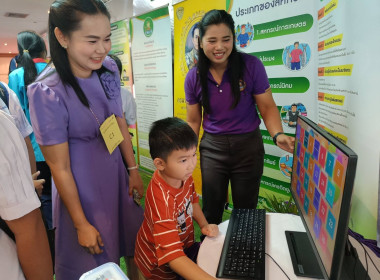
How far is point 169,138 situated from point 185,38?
2.26 m

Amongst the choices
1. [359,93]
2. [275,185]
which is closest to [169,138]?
[359,93]

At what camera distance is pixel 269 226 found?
3.73 ft

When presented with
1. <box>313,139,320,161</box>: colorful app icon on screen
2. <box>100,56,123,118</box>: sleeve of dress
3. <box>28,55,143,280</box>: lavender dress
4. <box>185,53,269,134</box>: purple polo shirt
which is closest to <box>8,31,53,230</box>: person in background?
<box>28,55,143,280</box>: lavender dress

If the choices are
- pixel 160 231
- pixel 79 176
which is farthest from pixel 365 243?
pixel 79 176

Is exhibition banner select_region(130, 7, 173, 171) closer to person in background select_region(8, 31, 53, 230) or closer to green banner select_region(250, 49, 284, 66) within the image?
green banner select_region(250, 49, 284, 66)

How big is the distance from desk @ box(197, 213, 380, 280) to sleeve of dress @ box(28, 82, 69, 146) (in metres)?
0.66

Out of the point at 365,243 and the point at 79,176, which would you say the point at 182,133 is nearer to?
the point at 79,176

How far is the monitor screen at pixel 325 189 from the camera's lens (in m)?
0.60

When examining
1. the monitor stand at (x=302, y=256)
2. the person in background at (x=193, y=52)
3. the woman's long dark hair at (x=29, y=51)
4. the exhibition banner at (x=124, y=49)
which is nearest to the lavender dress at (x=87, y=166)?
the monitor stand at (x=302, y=256)

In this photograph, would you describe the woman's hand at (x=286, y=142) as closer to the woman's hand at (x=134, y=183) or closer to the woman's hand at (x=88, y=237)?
the woman's hand at (x=134, y=183)

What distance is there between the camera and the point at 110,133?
45.9 inches

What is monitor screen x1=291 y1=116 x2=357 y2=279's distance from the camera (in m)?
0.60

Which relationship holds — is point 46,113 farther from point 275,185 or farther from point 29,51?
point 275,185

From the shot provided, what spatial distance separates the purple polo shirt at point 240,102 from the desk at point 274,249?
1.92 ft
